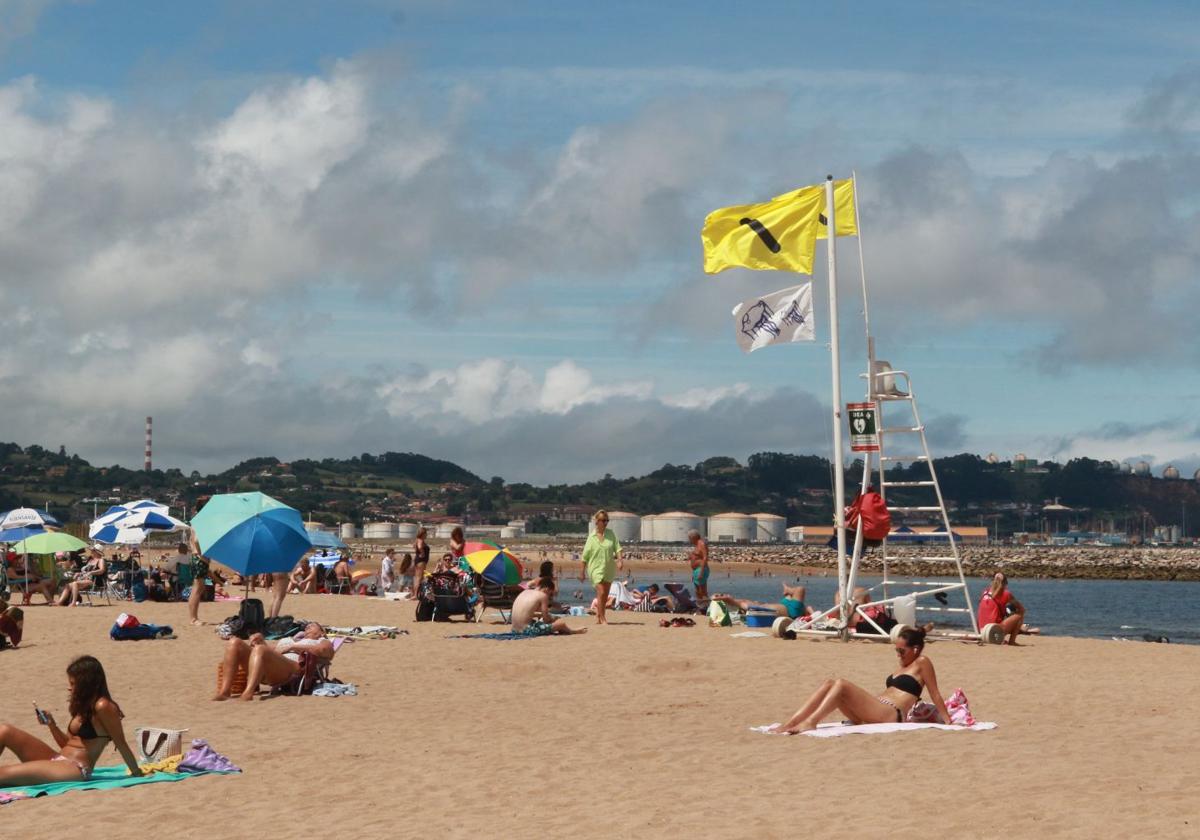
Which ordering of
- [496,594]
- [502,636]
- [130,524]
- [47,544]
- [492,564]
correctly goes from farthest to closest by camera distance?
[130,524], [47,544], [492,564], [496,594], [502,636]

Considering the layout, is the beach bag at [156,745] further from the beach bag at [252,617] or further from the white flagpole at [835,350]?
the white flagpole at [835,350]

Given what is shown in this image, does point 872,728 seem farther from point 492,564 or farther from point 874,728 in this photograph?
point 492,564

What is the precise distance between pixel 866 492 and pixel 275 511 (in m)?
7.25

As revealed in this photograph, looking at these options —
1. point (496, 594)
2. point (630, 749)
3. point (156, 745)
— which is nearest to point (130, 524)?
point (496, 594)

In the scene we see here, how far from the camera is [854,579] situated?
17.7 meters

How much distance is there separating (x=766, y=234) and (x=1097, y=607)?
106ft

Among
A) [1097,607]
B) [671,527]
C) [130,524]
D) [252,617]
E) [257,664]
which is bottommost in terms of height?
[1097,607]

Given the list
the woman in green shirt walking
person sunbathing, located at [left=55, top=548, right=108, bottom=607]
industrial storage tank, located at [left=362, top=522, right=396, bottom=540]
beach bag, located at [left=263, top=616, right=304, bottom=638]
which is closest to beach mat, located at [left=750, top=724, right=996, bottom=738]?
beach bag, located at [left=263, top=616, right=304, bottom=638]

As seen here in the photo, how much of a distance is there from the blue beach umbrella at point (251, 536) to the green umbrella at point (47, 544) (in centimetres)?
986

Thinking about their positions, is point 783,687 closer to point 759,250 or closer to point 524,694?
point 524,694

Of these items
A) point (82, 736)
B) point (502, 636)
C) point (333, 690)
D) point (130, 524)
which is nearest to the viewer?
point (82, 736)

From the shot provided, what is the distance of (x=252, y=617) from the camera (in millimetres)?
14406

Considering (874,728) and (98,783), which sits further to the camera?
(874,728)

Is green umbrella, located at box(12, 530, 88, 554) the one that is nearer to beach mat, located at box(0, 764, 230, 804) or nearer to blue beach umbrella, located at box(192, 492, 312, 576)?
blue beach umbrella, located at box(192, 492, 312, 576)
